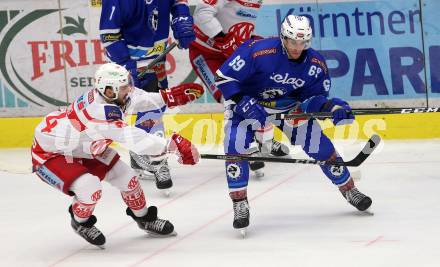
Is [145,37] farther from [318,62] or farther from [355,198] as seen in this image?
[355,198]

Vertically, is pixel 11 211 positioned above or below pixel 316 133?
below

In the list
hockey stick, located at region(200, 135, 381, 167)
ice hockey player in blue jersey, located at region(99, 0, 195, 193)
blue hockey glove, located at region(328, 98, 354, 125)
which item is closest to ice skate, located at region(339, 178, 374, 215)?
hockey stick, located at region(200, 135, 381, 167)

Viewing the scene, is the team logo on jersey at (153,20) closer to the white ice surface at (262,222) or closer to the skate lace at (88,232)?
the white ice surface at (262,222)

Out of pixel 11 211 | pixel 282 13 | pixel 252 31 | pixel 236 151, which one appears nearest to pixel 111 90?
pixel 236 151

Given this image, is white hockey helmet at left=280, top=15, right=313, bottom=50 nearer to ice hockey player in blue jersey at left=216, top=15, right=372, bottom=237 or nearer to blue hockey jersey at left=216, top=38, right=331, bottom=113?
ice hockey player in blue jersey at left=216, top=15, right=372, bottom=237

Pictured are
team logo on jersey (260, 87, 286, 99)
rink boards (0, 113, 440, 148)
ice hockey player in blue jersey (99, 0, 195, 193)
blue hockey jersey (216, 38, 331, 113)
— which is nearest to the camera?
blue hockey jersey (216, 38, 331, 113)

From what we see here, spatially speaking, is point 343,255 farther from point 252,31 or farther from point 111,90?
point 252,31

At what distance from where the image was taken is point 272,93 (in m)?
5.29

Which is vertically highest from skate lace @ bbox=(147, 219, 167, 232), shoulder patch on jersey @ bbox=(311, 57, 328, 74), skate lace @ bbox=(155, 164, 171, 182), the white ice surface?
shoulder patch on jersey @ bbox=(311, 57, 328, 74)

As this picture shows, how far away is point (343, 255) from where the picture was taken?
4.53 m

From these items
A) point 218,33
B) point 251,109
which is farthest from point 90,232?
point 218,33

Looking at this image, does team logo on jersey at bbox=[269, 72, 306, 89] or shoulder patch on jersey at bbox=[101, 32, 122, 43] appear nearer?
team logo on jersey at bbox=[269, 72, 306, 89]

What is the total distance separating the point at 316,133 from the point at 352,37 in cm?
208

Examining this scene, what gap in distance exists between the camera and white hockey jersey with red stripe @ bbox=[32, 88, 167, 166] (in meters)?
4.68
